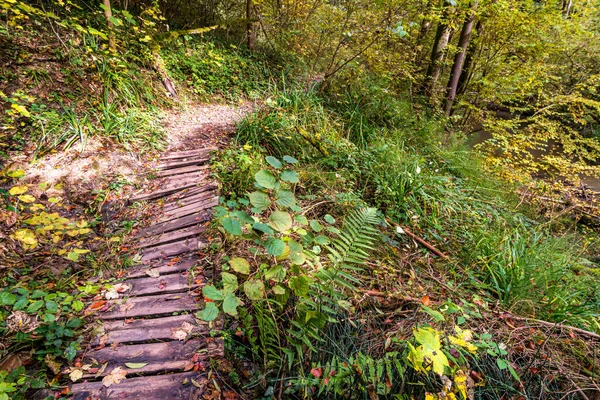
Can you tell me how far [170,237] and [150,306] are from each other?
2.88 feet

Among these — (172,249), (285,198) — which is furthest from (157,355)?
(285,198)

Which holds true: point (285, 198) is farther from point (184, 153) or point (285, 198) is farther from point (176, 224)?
point (184, 153)

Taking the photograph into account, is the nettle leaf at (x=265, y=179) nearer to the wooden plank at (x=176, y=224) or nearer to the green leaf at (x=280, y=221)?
the green leaf at (x=280, y=221)

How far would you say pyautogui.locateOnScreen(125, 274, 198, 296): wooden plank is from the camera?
243 cm

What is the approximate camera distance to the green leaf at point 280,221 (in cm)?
183

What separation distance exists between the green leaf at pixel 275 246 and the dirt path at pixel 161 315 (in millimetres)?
858

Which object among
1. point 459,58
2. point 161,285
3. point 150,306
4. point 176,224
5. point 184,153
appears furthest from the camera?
point 459,58

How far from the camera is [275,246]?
5.61ft

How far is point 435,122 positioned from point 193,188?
236 inches

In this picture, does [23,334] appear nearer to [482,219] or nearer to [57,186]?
[57,186]

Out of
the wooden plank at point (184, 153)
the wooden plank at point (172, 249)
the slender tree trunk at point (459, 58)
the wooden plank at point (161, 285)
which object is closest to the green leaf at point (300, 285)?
the wooden plank at point (161, 285)

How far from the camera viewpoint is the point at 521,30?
21.6ft

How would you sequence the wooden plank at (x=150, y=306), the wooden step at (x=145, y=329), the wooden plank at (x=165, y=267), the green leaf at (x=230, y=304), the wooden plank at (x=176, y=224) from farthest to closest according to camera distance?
the wooden plank at (x=176, y=224) → the wooden plank at (x=165, y=267) → the wooden plank at (x=150, y=306) → the wooden step at (x=145, y=329) → the green leaf at (x=230, y=304)

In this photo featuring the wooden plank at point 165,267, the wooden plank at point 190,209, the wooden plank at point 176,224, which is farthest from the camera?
the wooden plank at point 190,209
